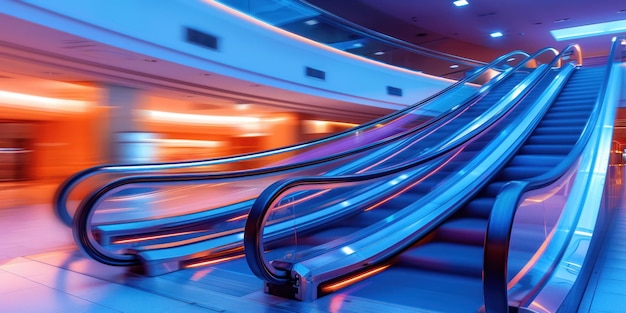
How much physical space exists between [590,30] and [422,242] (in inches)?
694

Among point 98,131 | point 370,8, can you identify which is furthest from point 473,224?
point 370,8

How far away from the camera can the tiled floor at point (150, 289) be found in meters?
2.70

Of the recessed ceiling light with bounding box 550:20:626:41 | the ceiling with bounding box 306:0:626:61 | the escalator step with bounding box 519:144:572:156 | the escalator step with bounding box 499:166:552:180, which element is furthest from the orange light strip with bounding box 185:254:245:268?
the recessed ceiling light with bounding box 550:20:626:41

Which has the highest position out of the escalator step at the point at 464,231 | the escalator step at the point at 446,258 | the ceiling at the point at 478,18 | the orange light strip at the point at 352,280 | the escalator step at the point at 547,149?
the ceiling at the point at 478,18

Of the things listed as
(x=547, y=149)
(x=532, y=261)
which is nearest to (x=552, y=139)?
(x=547, y=149)

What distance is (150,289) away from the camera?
309 cm

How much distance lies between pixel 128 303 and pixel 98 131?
6.73 m

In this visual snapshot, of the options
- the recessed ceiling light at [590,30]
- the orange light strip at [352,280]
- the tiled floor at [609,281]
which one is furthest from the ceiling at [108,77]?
the recessed ceiling light at [590,30]

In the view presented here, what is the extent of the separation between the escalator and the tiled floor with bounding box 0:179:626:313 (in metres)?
0.19

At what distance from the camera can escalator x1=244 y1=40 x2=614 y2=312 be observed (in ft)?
8.79

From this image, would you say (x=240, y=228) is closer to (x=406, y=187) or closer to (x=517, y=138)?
(x=406, y=187)

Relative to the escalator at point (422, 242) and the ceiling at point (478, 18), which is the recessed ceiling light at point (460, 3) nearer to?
the ceiling at point (478, 18)

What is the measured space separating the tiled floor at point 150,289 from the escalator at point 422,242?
19 centimetres

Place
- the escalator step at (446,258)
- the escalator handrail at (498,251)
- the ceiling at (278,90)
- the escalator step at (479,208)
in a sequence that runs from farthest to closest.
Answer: the ceiling at (278,90) < the escalator step at (479,208) < the escalator step at (446,258) < the escalator handrail at (498,251)
